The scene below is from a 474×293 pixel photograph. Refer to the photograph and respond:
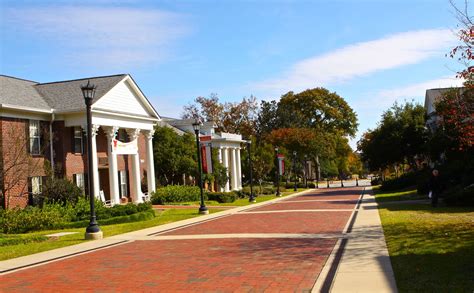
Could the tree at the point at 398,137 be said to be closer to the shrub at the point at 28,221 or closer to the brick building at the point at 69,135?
the brick building at the point at 69,135

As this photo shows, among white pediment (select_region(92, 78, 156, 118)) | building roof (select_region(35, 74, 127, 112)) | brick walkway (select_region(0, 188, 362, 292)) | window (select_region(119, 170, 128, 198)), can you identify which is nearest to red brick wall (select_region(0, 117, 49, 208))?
building roof (select_region(35, 74, 127, 112))

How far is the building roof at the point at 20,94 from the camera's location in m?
28.3

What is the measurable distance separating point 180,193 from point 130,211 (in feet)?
41.5

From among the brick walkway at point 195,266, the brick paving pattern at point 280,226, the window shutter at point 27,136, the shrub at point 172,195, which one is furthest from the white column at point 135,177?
the brick walkway at point 195,266

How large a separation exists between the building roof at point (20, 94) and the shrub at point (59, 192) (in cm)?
469

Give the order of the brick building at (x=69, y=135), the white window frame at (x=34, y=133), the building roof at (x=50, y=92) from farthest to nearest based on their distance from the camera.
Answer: the building roof at (x=50, y=92), the white window frame at (x=34, y=133), the brick building at (x=69, y=135)

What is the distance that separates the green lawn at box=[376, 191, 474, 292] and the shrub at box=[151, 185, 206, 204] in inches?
852

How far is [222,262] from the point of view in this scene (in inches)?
419

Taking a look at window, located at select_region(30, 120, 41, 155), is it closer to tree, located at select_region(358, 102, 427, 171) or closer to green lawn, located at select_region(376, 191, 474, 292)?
green lawn, located at select_region(376, 191, 474, 292)

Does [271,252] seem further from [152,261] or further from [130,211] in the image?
[130,211]

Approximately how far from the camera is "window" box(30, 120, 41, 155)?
28656 millimetres

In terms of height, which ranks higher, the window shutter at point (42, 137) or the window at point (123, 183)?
the window shutter at point (42, 137)

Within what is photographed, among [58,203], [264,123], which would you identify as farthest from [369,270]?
[264,123]

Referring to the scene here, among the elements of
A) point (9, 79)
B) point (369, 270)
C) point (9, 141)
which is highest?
point (9, 79)
